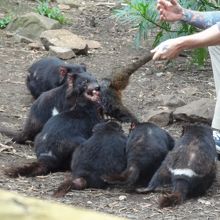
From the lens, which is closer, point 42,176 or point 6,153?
point 42,176

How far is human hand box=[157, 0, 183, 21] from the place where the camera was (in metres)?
4.04

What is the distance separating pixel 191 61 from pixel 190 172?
4218mm

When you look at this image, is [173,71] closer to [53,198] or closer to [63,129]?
[63,129]

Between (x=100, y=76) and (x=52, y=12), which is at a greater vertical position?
(x=52, y=12)

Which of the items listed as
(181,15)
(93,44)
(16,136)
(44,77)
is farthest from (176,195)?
(93,44)

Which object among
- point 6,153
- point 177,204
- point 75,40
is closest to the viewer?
point 177,204

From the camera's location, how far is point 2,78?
663cm

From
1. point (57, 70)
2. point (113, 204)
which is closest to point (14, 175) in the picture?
point (113, 204)

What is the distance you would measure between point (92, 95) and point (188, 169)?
3.50 ft

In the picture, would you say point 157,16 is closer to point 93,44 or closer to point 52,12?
point 93,44

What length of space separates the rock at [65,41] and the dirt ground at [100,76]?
121 millimetres

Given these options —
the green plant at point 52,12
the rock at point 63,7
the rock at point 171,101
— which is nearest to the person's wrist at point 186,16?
the rock at point 171,101

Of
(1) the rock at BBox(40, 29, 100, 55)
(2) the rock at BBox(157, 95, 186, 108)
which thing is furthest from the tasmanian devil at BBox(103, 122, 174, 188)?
(1) the rock at BBox(40, 29, 100, 55)

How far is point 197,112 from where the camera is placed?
5.21m
